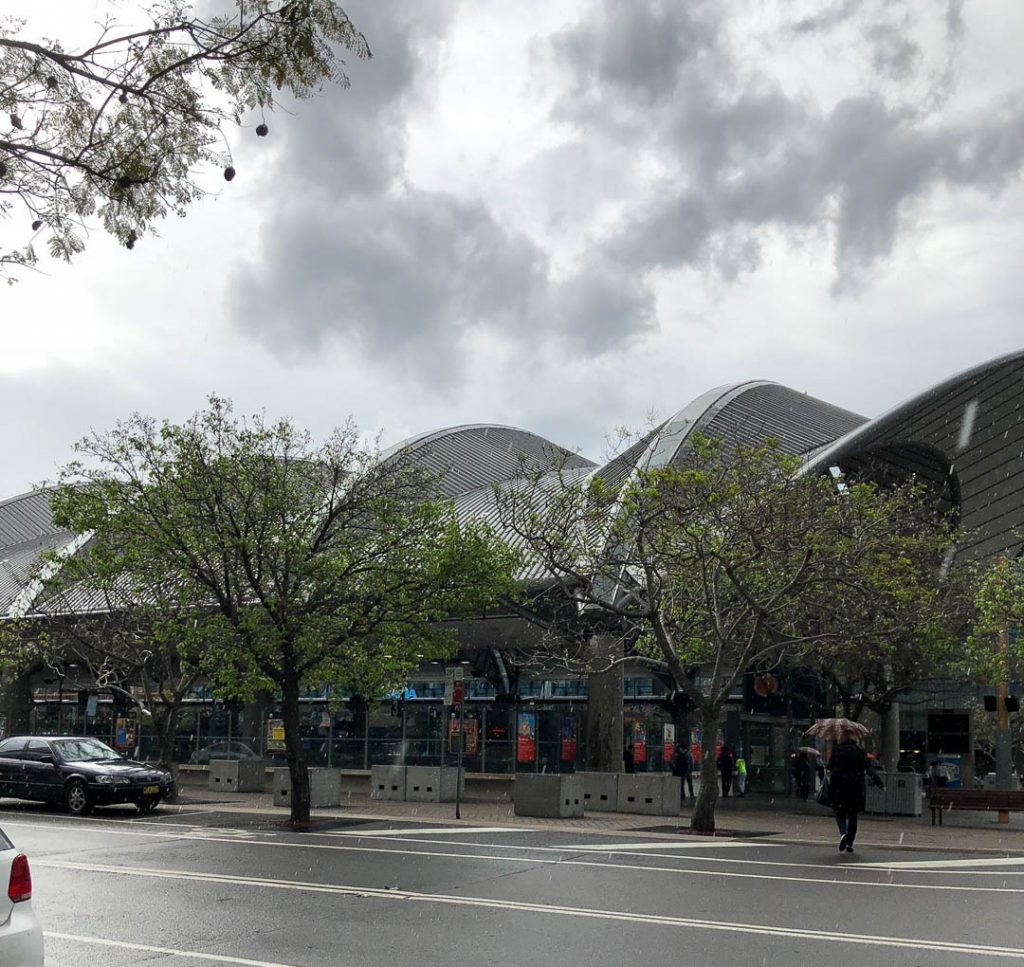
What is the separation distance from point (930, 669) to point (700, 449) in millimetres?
12435

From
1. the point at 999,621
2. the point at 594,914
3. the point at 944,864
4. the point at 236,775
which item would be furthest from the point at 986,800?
the point at 236,775

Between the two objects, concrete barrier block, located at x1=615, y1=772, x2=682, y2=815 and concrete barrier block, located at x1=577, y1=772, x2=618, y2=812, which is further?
concrete barrier block, located at x1=577, y1=772, x2=618, y2=812

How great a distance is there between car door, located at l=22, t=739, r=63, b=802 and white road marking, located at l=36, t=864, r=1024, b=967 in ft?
37.6

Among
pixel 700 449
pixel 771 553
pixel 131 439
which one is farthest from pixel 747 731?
pixel 131 439

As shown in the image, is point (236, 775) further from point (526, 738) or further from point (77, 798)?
point (77, 798)

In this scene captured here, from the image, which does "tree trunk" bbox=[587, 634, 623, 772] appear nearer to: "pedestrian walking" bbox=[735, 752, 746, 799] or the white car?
"pedestrian walking" bbox=[735, 752, 746, 799]

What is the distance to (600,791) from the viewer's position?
26.1 metres

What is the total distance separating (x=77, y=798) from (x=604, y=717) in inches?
501

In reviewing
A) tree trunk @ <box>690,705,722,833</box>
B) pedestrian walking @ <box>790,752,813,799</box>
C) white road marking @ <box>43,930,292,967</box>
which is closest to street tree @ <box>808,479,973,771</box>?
pedestrian walking @ <box>790,752,813,799</box>

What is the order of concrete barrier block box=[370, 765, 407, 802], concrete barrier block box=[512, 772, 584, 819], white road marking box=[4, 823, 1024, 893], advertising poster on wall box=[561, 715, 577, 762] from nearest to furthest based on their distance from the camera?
1. white road marking box=[4, 823, 1024, 893]
2. concrete barrier block box=[512, 772, 584, 819]
3. concrete barrier block box=[370, 765, 407, 802]
4. advertising poster on wall box=[561, 715, 577, 762]

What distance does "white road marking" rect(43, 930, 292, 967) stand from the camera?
8342 millimetres

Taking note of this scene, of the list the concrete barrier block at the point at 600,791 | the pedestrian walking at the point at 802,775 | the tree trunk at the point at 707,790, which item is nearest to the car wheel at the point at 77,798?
the concrete barrier block at the point at 600,791

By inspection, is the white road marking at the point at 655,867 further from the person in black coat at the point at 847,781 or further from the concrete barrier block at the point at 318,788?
the concrete barrier block at the point at 318,788

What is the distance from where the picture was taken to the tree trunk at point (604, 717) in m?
30.3
